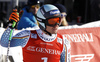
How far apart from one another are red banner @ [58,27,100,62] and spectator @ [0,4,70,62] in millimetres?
1424

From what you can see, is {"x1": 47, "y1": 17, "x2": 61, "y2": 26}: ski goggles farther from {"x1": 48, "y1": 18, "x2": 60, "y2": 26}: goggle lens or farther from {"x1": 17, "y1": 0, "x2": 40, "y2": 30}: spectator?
{"x1": 17, "y1": 0, "x2": 40, "y2": 30}: spectator

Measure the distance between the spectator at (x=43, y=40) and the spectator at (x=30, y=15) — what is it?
1770 mm

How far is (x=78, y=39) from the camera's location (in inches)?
185

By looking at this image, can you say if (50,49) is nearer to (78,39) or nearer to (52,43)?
(52,43)

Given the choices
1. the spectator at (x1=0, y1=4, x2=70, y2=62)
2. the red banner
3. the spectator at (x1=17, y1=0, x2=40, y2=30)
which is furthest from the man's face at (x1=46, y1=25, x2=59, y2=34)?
the spectator at (x1=17, y1=0, x2=40, y2=30)

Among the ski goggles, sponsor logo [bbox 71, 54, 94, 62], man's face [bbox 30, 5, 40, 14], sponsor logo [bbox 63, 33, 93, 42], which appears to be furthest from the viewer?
man's face [bbox 30, 5, 40, 14]

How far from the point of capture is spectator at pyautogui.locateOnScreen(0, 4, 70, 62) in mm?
3113

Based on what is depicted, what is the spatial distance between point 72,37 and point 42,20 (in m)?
1.68

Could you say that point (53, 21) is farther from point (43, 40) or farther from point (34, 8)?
point (34, 8)

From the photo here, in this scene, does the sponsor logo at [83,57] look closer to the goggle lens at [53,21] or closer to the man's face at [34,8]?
the man's face at [34,8]

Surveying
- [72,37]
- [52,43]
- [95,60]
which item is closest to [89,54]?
[95,60]

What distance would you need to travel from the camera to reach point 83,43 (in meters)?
4.70

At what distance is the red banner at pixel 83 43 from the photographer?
4.59 meters

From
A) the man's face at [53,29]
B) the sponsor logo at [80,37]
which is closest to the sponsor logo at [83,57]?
the sponsor logo at [80,37]
